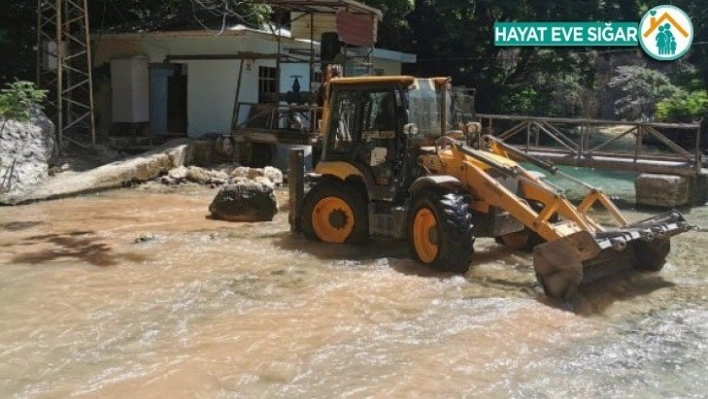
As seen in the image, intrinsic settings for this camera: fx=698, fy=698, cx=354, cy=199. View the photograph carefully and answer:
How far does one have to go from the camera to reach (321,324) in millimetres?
5801

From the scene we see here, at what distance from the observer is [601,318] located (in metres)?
6.00

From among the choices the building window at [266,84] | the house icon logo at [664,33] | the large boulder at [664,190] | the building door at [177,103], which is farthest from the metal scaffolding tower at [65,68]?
the house icon logo at [664,33]

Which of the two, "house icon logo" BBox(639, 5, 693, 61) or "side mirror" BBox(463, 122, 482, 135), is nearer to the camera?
"side mirror" BBox(463, 122, 482, 135)

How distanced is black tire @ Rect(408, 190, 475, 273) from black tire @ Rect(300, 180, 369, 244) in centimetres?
126

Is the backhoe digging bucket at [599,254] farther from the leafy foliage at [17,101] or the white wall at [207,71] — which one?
the white wall at [207,71]

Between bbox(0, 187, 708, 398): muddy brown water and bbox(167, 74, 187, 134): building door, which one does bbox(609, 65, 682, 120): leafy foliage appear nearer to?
bbox(167, 74, 187, 134): building door

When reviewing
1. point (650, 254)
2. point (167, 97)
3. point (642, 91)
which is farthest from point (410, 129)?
point (642, 91)

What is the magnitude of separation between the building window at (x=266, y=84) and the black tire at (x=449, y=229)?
11.3 metres

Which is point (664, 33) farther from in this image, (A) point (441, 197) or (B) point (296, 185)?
(A) point (441, 197)

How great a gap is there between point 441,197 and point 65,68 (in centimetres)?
1073

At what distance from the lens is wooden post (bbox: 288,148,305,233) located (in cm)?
938

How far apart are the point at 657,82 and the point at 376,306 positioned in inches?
1111

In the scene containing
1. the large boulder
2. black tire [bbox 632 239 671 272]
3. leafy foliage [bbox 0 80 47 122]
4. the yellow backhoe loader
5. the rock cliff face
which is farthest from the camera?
the large boulder

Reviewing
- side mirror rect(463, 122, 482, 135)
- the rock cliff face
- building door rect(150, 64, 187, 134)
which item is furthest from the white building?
side mirror rect(463, 122, 482, 135)
